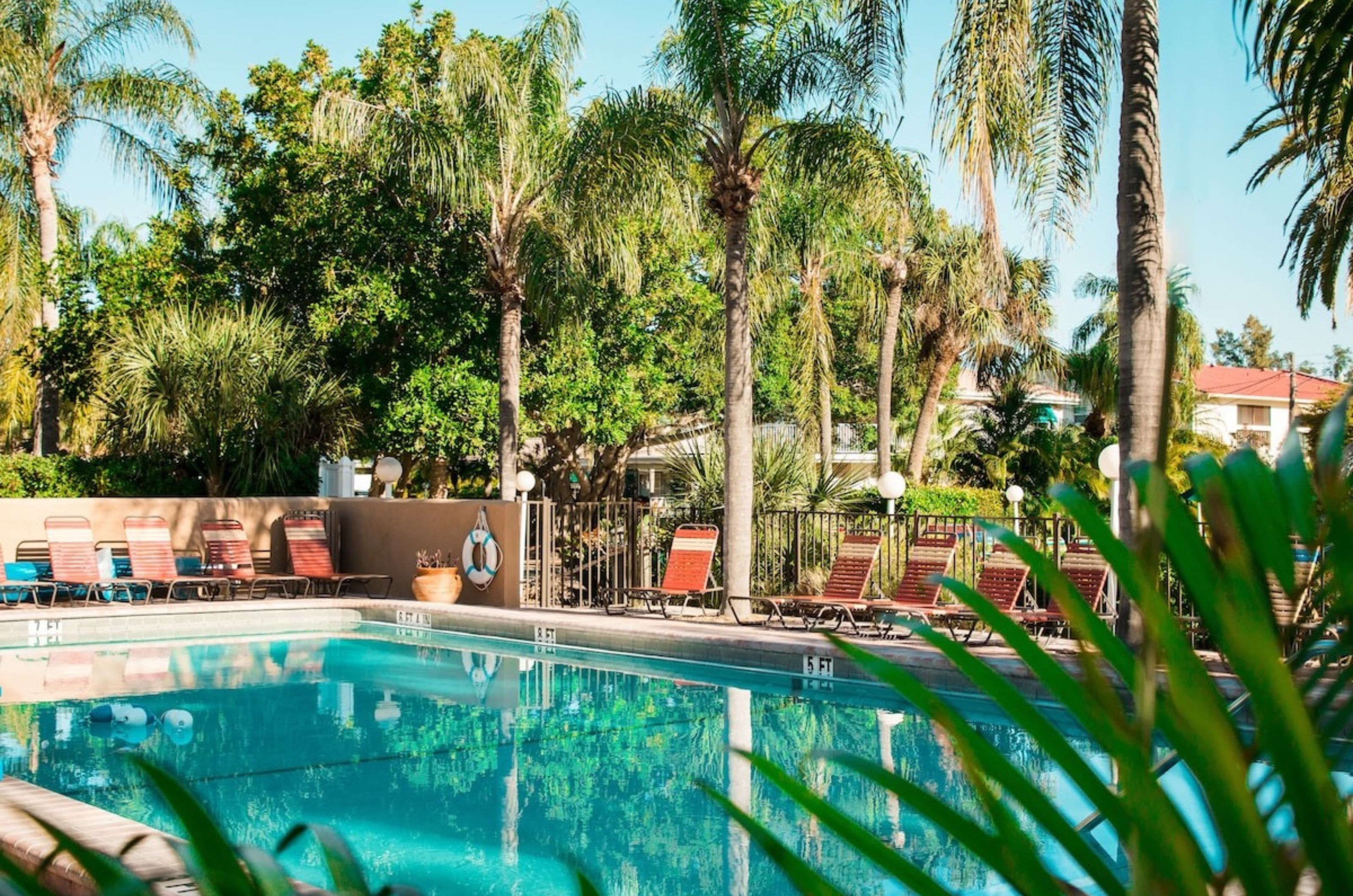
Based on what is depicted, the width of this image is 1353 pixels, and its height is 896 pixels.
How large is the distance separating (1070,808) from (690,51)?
9.86m

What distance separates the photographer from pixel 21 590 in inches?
661

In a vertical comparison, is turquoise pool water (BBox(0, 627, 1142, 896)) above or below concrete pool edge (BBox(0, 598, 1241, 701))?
below

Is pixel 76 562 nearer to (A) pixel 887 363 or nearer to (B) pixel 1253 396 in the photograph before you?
(A) pixel 887 363

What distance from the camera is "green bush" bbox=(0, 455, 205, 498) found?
65.6 ft

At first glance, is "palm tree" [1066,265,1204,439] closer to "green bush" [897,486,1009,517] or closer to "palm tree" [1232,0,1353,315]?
"green bush" [897,486,1009,517]

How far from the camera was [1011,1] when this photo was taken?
1162 centimetres

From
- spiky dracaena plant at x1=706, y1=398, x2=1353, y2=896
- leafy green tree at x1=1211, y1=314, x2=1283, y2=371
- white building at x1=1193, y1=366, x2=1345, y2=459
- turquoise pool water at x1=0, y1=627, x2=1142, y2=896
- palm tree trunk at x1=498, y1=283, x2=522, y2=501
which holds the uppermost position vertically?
leafy green tree at x1=1211, y1=314, x2=1283, y2=371

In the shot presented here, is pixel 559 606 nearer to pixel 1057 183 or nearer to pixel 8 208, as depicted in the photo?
pixel 1057 183

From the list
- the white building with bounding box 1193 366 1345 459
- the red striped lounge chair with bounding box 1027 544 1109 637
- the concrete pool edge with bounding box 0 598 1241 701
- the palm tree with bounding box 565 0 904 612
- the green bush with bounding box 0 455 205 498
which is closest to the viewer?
the red striped lounge chair with bounding box 1027 544 1109 637

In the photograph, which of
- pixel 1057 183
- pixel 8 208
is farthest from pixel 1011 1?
pixel 8 208

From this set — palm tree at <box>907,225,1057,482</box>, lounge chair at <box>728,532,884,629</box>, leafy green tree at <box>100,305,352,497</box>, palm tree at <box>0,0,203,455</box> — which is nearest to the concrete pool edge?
lounge chair at <box>728,532,884,629</box>

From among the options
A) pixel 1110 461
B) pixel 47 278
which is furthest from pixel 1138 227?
pixel 47 278

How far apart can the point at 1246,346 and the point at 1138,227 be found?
7235 cm

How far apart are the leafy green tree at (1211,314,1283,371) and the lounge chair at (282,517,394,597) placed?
2513 inches
